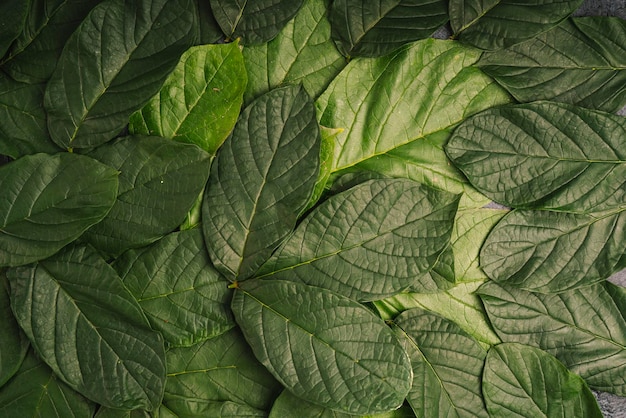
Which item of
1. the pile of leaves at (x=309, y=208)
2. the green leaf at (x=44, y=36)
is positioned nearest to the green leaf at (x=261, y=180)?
the pile of leaves at (x=309, y=208)

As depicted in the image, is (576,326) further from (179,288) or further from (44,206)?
(44,206)

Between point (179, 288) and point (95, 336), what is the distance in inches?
4.0

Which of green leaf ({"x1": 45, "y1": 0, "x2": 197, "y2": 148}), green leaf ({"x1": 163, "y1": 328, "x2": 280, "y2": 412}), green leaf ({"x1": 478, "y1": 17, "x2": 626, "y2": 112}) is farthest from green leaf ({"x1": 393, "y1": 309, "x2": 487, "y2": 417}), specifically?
green leaf ({"x1": 45, "y1": 0, "x2": 197, "y2": 148})

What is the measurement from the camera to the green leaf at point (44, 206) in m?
0.66

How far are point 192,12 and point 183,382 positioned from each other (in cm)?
42

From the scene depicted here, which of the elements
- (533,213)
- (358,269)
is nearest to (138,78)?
(358,269)

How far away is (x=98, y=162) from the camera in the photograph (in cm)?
67

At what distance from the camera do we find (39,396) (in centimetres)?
69

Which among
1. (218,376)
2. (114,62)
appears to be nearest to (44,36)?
(114,62)

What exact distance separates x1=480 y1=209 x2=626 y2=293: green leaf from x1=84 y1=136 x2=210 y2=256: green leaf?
0.35 meters

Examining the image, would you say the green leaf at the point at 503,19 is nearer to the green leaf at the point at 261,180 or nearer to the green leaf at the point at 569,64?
the green leaf at the point at 569,64

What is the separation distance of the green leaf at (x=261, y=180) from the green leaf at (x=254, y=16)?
0.25ft

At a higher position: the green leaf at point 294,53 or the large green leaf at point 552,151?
the green leaf at point 294,53

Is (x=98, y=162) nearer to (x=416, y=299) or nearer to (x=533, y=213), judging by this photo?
(x=416, y=299)
